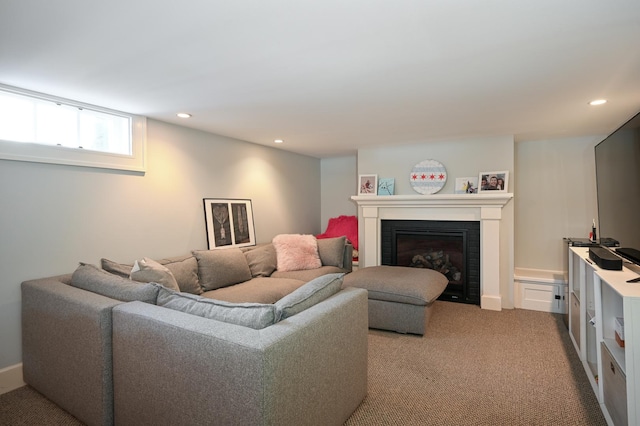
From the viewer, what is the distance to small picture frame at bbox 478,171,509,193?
4082 millimetres

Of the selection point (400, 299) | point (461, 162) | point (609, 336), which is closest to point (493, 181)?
point (461, 162)

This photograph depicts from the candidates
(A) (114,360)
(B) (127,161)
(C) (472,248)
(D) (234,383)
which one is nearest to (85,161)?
(B) (127,161)

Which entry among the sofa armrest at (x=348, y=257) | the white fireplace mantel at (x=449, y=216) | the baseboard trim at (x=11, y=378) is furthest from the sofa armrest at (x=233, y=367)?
the white fireplace mantel at (x=449, y=216)

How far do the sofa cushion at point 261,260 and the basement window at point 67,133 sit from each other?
1491mm

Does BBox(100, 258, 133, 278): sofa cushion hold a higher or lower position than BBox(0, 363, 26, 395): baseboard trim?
higher

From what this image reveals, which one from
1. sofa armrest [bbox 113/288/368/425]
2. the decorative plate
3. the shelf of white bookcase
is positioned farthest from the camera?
the decorative plate

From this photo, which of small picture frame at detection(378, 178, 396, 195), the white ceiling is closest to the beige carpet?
small picture frame at detection(378, 178, 396, 195)

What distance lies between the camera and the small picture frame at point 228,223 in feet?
12.7

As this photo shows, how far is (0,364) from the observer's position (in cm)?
237

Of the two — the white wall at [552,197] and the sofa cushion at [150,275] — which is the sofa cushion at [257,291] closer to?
the sofa cushion at [150,275]

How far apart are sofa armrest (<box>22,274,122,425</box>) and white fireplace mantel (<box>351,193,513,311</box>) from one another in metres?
3.46

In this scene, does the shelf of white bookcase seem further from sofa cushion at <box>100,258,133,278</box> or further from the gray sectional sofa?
sofa cushion at <box>100,258,133,278</box>

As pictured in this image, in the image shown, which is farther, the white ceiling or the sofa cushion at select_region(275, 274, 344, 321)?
the sofa cushion at select_region(275, 274, 344, 321)

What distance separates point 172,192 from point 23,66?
1.60 meters
